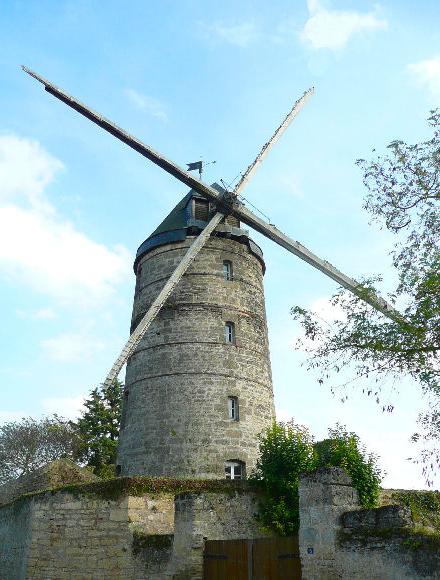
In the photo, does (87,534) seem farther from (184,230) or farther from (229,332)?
(184,230)

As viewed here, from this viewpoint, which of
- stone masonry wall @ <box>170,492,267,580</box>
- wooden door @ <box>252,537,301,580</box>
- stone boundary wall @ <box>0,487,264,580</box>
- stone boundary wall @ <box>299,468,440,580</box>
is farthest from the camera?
stone boundary wall @ <box>0,487,264,580</box>

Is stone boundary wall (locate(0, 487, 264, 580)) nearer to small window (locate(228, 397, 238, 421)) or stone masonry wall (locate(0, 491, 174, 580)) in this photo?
stone masonry wall (locate(0, 491, 174, 580))

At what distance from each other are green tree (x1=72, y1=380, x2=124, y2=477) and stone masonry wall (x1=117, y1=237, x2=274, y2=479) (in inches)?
484

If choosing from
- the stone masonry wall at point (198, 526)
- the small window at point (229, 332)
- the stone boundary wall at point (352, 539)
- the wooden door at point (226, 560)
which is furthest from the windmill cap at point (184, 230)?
the stone boundary wall at point (352, 539)

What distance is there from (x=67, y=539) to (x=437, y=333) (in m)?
10.2

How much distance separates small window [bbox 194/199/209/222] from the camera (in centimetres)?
2202

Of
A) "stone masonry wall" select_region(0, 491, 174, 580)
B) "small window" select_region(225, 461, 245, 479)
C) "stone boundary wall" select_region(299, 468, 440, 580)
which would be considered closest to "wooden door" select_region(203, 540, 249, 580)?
"stone boundary wall" select_region(299, 468, 440, 580)

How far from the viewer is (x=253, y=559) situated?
35.4 feet

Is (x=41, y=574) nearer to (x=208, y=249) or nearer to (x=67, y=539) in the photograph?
(x=67, y=539)

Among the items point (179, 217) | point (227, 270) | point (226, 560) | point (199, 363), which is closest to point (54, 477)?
point (199, 363)

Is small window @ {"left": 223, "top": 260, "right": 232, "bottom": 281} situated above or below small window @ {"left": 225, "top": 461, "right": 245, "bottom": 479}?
above

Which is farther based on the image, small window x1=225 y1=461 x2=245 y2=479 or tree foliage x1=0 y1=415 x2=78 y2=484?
tree foliage x1=0 y1=415 x2=78 y2=484

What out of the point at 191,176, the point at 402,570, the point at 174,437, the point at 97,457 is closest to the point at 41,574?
the point at 174,437

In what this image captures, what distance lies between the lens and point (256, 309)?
21.2 metres
